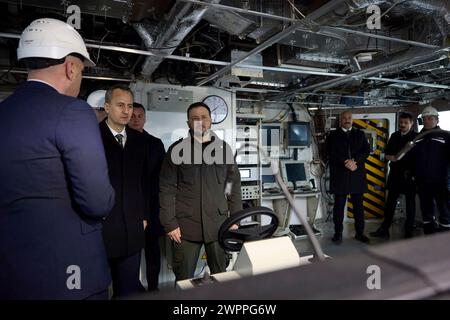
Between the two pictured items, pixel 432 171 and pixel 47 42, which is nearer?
pixel 47 42

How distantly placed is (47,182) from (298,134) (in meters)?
4.29

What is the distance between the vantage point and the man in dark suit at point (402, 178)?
12.8 ft

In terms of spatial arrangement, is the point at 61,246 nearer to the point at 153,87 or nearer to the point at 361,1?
the point at 361,1

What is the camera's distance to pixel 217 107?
337 cm

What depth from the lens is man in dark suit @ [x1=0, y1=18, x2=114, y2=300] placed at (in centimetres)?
91

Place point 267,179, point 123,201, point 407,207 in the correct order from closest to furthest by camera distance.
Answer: point 123,201 → point 407,207 → point 267,179

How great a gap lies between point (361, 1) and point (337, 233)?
3132 mm

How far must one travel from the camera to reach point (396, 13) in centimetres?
215

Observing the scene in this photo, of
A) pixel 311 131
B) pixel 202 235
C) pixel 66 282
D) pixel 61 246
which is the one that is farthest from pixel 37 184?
pixel 311 131

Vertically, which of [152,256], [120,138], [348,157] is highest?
[120,138]

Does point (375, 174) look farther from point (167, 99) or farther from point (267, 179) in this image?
point (167, 99)

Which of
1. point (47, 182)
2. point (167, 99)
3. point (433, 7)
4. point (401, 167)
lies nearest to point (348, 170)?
point (401, 167)

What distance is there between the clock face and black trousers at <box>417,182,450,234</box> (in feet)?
9.03

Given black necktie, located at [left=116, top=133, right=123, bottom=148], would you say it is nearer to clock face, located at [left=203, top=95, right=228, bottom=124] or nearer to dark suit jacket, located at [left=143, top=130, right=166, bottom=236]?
dark suit jacket, located at [left=143, top=130, right=166, bottom=236]
